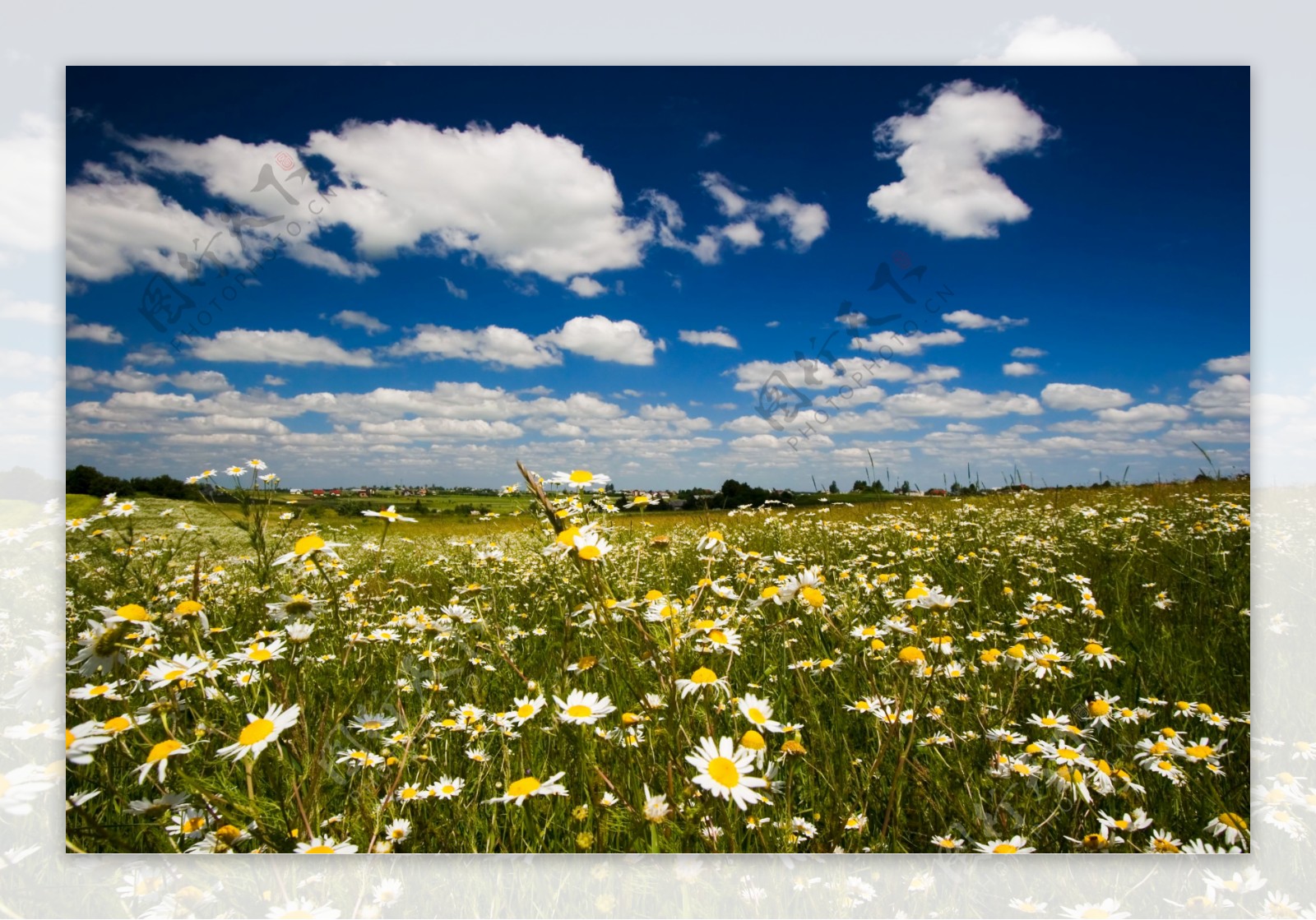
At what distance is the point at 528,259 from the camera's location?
2.59m

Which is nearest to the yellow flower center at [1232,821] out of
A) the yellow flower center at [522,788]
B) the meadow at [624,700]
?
the meadow at [624,700]

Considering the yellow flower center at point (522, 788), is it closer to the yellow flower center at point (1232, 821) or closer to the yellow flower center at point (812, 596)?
the yellow flower center at point (812, 596)

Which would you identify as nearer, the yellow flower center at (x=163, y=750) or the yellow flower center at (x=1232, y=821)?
the yellow flower center at (x=163, y=750)

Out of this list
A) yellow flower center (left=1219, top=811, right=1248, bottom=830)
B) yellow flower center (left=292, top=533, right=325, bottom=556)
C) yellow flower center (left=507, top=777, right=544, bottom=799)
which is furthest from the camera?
yellow flower center (left=1219, top=811, right=1248, bottom=830)

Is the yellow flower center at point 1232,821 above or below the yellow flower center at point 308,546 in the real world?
below

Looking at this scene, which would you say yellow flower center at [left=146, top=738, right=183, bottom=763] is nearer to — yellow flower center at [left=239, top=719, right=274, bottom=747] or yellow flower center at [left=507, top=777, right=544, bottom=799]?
yellow flower center at [left=239, top=719, right=274, bottom=747]

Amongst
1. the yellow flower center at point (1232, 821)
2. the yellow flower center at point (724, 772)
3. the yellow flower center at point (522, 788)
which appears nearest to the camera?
the yellow flower center at point (724, 772)

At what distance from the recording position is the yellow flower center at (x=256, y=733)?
152cm

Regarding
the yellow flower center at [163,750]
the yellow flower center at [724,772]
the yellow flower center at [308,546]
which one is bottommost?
the yellow flower center at [724,772]

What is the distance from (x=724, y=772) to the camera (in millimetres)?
1439

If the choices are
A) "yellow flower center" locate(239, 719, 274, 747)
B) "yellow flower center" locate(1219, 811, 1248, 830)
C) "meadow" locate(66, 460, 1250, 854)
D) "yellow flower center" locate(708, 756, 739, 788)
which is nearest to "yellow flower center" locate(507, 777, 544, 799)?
"meadow" locate(66, 460, 1250, 854)

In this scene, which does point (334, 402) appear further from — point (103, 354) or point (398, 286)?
point (103, 354)

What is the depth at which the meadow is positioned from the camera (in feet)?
5.25

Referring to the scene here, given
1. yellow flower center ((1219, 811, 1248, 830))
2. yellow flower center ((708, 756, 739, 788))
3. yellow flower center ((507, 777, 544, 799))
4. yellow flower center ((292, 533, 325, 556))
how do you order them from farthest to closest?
yellow flower center ((1219, 811, 1248, 830)) → yellow flower center ((292, 533, 325, 556)) → yellow flower center ((507, 777, 544, 799)) → yellow flower center ((708, 756, 739, 788))
